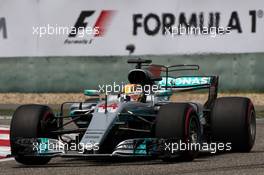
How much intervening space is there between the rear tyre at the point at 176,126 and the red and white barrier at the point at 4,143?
9.02 feet

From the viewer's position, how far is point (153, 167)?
30.6ft

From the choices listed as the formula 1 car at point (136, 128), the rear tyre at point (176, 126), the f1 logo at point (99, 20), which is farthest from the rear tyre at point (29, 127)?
the f1 logo at point (99, 20)

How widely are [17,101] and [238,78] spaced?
18.6 ft

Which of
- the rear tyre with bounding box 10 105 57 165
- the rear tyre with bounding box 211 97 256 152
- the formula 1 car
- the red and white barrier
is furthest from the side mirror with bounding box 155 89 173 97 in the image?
the red and white barrier

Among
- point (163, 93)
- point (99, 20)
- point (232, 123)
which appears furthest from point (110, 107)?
point (99, 20)

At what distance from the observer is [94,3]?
21375mm

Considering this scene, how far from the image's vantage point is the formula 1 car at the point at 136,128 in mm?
9508

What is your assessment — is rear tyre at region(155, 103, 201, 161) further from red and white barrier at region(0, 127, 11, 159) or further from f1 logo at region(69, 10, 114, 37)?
f1 logo at region(69, 10, 114, 37)

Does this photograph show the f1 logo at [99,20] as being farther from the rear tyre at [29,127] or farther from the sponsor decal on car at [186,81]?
the rear tyre at [29,127]

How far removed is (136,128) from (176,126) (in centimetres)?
94

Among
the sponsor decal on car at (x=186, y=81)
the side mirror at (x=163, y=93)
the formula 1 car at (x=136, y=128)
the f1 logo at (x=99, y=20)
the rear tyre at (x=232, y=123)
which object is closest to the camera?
the formula 1 car at (x=136, y=128)

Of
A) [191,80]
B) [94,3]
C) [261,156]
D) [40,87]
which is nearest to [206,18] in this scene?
[94,3]

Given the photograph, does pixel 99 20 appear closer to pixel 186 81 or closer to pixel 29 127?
pixel 186 81

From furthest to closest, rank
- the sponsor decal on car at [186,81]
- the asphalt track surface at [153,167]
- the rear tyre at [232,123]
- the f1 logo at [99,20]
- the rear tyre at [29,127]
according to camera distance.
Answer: the f1 logo at [99,20] < the sponsor decal on car at [186,81] < the rear tyre at [232,123] < the rear tyre at [29,127] < the asphalt track surface at [153,167]
